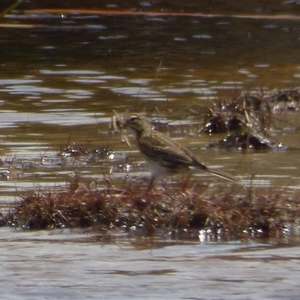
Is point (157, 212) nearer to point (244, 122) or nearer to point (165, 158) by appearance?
point (165, 158)

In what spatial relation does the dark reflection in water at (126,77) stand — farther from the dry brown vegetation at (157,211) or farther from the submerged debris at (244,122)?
the dry brown vegetation at (157,211)

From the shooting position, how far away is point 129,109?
532 inches

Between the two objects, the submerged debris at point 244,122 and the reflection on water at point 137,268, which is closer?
the reflection on water at point 137,268

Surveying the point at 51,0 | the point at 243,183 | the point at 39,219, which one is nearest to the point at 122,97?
the point at 243,183

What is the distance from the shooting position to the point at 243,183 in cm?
912

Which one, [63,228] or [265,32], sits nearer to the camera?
[63,228]

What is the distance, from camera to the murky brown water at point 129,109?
6789 millimetres

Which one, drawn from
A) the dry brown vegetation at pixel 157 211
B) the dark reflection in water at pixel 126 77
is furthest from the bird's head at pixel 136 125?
the dry brown vegetation at pixel 157 211

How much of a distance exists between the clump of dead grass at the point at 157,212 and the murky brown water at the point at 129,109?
25cm

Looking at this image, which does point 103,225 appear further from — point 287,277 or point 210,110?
point 210,110

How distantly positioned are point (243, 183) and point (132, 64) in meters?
9.29

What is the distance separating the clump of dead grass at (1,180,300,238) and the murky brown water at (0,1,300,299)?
0.81 ft

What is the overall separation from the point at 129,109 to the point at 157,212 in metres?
5.54

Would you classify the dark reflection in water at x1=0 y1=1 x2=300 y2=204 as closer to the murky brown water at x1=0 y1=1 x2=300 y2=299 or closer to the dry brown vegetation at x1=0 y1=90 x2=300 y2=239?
the murky brown water at x1=0 y1=1 x2=300 y2=299
